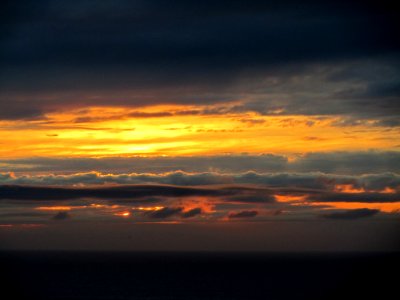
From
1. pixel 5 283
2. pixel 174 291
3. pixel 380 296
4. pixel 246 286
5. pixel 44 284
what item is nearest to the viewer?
pixel 380 296

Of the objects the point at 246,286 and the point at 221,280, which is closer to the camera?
the point at 246,286

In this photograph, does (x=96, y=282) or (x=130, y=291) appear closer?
(x=130, y=291)

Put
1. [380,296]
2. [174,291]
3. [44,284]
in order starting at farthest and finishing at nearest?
[44,284], [174,291], [380,296]

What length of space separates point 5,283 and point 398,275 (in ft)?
314

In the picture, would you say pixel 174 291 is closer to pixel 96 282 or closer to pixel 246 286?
pixel 246 286

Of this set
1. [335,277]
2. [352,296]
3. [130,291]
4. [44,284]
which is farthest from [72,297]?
[335,277]

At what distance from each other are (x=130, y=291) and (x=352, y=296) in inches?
1649

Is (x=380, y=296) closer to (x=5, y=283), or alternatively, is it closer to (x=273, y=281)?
(x=273, y=281)

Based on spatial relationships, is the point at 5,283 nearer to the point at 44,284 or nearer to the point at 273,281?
the point at 44,284

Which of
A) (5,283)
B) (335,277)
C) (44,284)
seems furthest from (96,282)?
(335,277)

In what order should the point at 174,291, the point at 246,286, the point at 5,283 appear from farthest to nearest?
the point at 5,283 < the point at 246,286 < the point at 174,291

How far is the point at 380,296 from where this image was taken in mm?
131875

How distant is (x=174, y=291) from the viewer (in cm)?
14825

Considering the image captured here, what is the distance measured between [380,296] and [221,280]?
179 feet
